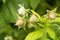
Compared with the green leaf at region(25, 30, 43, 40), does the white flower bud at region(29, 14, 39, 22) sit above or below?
above

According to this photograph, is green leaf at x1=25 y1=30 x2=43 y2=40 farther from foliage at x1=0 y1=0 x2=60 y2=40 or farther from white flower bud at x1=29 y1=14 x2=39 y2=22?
white flower bud at x1=29 y1=14 x2=39 y2=22

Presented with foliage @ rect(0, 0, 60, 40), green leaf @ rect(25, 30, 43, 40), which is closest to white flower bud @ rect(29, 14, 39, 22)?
foliage @ rect(0, 0, 60, 40)

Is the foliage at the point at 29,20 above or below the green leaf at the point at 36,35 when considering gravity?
above

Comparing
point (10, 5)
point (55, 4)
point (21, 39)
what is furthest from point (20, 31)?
point (55, 4)

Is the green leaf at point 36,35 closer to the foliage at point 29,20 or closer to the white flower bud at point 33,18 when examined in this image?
the foliage at point 29,20

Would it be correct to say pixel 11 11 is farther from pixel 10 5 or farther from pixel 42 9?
pixel 42 9

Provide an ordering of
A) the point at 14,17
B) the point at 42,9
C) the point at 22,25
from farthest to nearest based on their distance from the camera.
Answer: the point at 42,9 → the point at 14,17 → the point at 22,25

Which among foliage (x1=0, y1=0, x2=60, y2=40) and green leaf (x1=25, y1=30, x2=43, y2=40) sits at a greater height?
foliage (x1=0, y1=0, x2=60, y2=40)

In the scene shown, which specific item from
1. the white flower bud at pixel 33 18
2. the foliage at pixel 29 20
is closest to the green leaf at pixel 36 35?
the foliage at pixel 29 20
